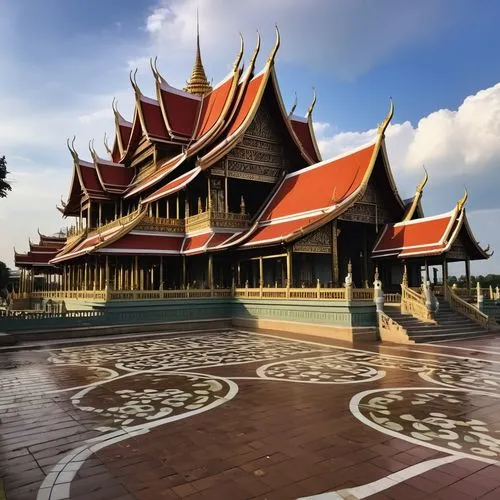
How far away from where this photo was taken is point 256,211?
2181 cm

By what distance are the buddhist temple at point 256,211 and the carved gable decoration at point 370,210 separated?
5cm

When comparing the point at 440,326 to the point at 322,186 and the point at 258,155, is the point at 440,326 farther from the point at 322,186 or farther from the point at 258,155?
the point at 258,155

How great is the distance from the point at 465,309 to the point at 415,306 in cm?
255

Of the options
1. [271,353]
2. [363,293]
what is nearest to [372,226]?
[363,293]

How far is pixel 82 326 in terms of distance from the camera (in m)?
15.8

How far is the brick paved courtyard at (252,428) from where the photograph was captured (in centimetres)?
371

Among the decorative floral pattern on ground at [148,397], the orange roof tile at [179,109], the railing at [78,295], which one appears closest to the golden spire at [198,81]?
the orange roof tile at [179,109]

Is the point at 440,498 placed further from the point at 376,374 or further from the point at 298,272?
the point at 298,272

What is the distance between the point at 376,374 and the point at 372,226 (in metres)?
11.5

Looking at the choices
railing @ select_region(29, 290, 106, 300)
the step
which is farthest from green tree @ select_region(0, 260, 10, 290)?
the step

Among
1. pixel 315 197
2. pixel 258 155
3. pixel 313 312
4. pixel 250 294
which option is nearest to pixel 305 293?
pixel 313 312

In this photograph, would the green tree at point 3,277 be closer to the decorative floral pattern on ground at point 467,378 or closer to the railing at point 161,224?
the railing at point 161,224

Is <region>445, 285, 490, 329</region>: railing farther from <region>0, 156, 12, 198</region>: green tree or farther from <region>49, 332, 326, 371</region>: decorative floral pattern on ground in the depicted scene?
<region>0, 156, 12, 198</region>: green tree

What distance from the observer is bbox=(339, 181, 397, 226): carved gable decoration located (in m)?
17.5
